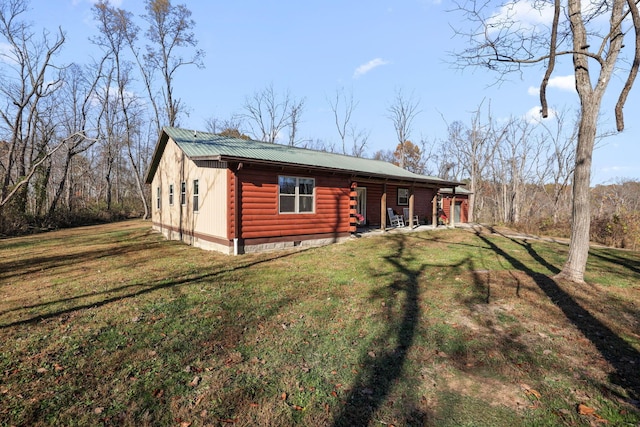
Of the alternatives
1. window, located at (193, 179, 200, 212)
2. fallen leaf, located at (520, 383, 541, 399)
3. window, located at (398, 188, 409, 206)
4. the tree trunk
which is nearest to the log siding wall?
window, located at (193, 179, 200, 212)

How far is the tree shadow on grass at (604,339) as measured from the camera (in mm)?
3199

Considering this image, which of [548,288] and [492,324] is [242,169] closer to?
[492,324]

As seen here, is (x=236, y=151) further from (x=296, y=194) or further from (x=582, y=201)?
(x=582, y=201)

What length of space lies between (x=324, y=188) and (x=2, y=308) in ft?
29.4

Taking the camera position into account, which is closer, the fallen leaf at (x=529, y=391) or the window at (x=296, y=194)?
the fallen leaf at (x=529, y=391)

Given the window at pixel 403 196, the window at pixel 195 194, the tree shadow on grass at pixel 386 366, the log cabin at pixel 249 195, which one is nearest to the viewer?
the tree shadow on grass at pixel 386 366

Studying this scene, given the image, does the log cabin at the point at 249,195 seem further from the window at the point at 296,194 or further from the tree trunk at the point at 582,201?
the tree trunk at the point at 582,201

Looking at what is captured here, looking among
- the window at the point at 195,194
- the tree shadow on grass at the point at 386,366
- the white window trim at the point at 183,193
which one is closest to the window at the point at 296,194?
the window at the point at 195,194

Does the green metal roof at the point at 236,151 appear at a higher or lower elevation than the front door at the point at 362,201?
higher

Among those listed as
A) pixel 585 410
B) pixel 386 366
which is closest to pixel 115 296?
pixel 386 366

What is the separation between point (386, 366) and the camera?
3.52 m

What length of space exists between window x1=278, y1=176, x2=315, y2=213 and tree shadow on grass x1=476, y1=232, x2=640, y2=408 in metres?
7.08

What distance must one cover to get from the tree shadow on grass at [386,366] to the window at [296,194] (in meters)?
5.45

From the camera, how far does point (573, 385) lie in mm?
3146
